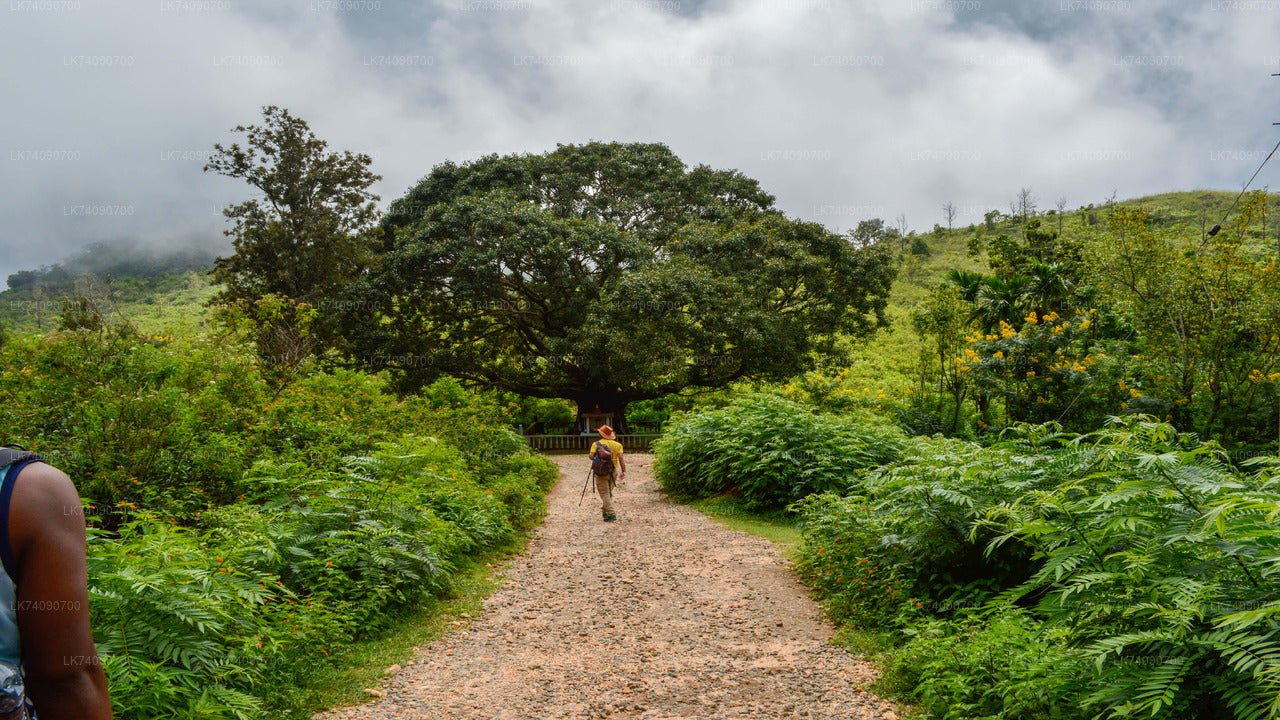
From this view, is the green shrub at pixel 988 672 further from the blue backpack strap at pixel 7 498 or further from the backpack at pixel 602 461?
the backpack at pixel 602 461

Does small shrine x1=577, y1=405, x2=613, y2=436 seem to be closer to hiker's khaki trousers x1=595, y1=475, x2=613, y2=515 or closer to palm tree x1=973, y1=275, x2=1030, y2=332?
palm tree x1=973, y1=275, x2=1030, y2=332

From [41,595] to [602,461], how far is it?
10.5 metres

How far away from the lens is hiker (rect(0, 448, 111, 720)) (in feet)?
4.76

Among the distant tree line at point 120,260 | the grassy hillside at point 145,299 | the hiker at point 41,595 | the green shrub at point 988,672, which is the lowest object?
the green shrub at point 988,672

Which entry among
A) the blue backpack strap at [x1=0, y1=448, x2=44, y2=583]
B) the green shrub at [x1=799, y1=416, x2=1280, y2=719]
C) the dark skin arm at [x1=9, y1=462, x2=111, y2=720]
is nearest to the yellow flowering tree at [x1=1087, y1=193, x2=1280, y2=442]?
the green shrub at [x1=799, y1=416, x2=1280, y2=719]

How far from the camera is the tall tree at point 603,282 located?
69.2 feet

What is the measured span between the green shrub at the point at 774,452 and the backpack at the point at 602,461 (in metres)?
2.11

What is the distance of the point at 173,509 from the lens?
6.79 metres

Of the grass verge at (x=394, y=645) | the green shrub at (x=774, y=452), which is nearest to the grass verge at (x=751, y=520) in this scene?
the green shrub at (x=774, y=452)

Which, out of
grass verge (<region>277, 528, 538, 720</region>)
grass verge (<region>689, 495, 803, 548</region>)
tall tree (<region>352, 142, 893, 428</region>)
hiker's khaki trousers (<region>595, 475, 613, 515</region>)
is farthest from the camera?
tall tree (<region>352, 142, 893, 428</region>)

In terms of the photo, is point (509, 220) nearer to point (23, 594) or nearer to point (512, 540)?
point (512, 540)

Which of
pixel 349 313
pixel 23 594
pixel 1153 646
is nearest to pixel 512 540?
pixel 1153 646

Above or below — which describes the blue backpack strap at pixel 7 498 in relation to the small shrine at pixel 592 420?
above

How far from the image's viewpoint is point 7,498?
1.44 metres
